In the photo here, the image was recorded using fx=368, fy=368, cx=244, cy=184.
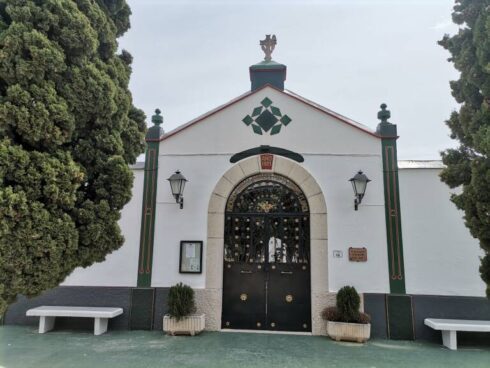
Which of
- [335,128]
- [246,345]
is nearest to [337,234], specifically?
[335,128]

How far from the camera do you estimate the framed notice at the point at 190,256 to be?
6914mm

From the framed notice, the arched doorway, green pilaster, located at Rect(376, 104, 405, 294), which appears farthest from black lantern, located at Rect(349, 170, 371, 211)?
the framed notice

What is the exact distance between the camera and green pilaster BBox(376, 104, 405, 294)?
21.7 feet

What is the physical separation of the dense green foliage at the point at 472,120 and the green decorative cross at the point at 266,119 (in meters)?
3.05

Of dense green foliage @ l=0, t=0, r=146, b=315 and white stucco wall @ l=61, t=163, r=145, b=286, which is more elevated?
dense green foliage @ l=0, t=0, r=146, b=315

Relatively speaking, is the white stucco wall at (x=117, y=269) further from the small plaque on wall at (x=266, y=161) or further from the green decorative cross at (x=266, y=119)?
the green decorative cross at (x=266, y=119)

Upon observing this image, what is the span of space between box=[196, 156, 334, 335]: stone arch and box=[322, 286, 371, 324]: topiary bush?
0.94ft

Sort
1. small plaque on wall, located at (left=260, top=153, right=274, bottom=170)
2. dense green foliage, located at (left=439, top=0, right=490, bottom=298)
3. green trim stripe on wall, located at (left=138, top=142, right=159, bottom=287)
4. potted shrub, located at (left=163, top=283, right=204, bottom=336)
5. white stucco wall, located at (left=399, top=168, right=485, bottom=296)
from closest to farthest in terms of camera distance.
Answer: dense green foliage, located at (left=439, top=0, right=490, bottom=298), potted shrub, located at (left=163, top=283, right=204, bottom=336), white stucco wall, located at (left=399, top=168, right=485, bottom=296), green trim stripe on wall, located at (left=138, top=142, right=159, bottom=287), small plaque on wall, located at (left=260, top=153, right=274, bottom=170)

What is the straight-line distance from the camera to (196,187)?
723 cm

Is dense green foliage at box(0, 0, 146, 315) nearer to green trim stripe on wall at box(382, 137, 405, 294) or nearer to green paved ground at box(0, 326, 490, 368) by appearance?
green paved ground at box(0, 326, 490, 368)

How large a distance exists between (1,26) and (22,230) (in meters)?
2.32

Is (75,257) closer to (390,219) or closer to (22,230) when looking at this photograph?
(22,230)

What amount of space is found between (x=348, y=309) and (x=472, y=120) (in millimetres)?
3508

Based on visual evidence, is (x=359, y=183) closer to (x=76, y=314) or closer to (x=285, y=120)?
(x=285, y=120)
